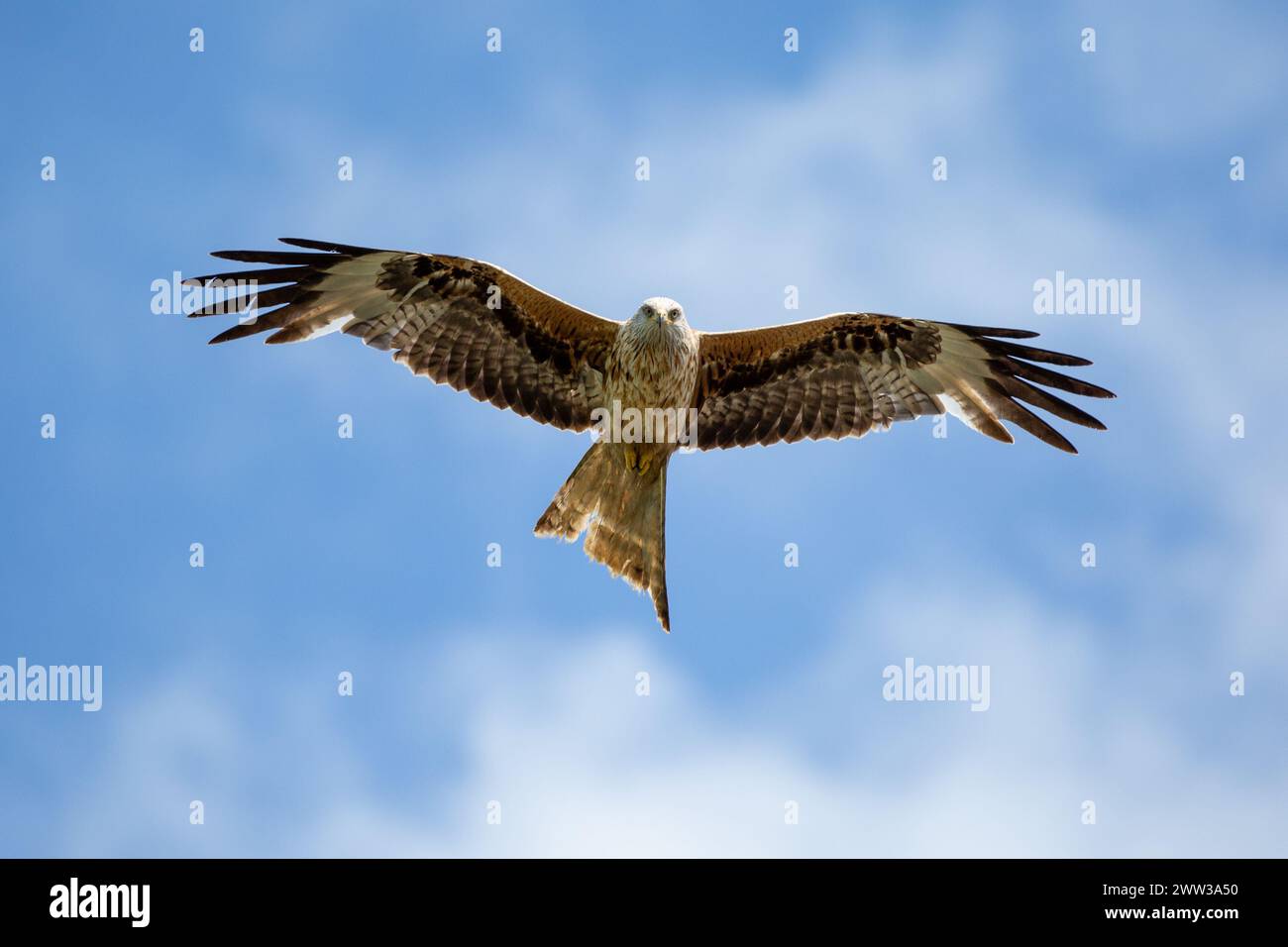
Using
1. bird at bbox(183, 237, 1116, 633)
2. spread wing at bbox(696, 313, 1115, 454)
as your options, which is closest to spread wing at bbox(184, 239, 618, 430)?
bird at bbox(183, 237, 1116, 633)

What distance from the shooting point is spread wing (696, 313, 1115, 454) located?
10.2 m

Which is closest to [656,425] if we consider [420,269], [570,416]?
[570,416]

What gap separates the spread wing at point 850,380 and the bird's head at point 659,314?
582 millimetres

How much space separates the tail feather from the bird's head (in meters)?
1.04

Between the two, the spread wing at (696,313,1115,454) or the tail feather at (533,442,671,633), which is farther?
the spread wing at (696,313,1115,454)

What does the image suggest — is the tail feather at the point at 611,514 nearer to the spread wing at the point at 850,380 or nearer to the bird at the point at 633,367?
the bird at the point at 633,367

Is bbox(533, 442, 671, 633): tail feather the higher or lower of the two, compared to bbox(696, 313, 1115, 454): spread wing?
lower

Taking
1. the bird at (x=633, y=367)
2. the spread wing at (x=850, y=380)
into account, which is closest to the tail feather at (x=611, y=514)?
the bird at (x=633, y=367)

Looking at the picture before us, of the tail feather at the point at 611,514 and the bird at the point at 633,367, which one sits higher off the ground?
the bird at the point at 633,367

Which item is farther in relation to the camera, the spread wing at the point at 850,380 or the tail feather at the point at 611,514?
the spread wing at the point at 850,380

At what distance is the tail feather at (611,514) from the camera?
9922 mm

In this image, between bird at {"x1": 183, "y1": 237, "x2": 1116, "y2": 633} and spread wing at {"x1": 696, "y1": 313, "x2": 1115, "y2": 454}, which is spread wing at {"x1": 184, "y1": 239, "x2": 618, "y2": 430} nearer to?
bird at {"x1": 183, "y1": 237, "x2": 1116, "y2": 633}
